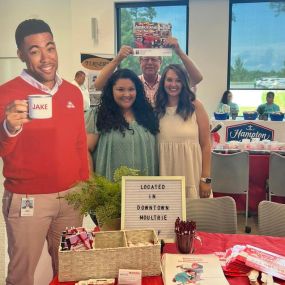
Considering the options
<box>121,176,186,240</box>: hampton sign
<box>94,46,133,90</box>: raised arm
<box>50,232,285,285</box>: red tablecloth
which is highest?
<box>94,46,133,90</box>: raised arm

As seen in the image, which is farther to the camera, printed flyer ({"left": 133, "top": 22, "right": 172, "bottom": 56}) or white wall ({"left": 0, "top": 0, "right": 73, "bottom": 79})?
printed flyer ({"left": 133, "top": 22, "right": 172, "bottom": 56})

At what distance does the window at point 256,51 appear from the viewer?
7578 millimetres

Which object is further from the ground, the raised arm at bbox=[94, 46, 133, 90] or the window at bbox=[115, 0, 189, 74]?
the window at bbox=[115, 0, 189, 74]

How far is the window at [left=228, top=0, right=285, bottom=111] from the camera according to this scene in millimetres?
7578

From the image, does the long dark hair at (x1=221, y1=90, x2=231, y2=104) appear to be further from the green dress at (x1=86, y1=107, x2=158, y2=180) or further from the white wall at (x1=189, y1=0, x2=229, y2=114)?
the green dress at (x1=86, y1=107, x2=158, y2=180)

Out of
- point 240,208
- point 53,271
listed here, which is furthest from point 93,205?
point 240,208

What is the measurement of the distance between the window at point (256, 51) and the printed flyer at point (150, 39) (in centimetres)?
542

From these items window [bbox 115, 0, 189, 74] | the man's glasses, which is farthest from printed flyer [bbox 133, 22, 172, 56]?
window [bbox 115, 0, 189, 74]

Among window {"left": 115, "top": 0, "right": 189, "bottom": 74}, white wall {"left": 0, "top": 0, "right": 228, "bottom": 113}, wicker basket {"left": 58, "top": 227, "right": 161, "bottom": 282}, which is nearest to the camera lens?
wicker basket {"left": 58, "top": 227, "right": 161, "bottom": 282}

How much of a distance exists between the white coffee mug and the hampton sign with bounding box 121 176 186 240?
76cm

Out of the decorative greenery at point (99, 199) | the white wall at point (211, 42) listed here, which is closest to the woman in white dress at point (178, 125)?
the decorative greenery at point (99, 199)

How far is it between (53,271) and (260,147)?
2785mm

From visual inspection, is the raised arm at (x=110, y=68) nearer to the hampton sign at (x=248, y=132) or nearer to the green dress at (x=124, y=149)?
the green dress at (x=124, y=149)

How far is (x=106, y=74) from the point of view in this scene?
2480 mm
